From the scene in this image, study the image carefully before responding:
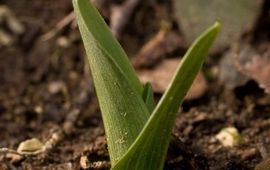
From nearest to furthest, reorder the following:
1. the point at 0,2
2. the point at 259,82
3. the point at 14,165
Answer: the point at 14,165 < the point at 259,82 < the point at 0,2

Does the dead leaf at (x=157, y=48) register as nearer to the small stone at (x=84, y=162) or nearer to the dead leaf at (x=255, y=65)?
the dead leaf at (x=255, y=65)

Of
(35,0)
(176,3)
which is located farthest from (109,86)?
(35,0)

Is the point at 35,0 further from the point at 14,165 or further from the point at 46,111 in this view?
the point at 14,165

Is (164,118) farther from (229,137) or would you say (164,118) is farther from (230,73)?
(230,73)

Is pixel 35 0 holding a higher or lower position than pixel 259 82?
higher

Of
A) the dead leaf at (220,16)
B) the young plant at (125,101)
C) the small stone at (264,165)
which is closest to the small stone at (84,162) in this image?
the young plant at (125,101)

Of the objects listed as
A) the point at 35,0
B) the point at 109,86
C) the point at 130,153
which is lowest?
the point at 130,153

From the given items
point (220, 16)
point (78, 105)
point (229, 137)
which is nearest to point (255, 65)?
point (220, 16)

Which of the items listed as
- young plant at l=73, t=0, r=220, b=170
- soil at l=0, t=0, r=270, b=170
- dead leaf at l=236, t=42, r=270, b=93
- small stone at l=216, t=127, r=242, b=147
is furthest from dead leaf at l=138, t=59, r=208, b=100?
young plant at l=73, t=0, r=220, b=170
